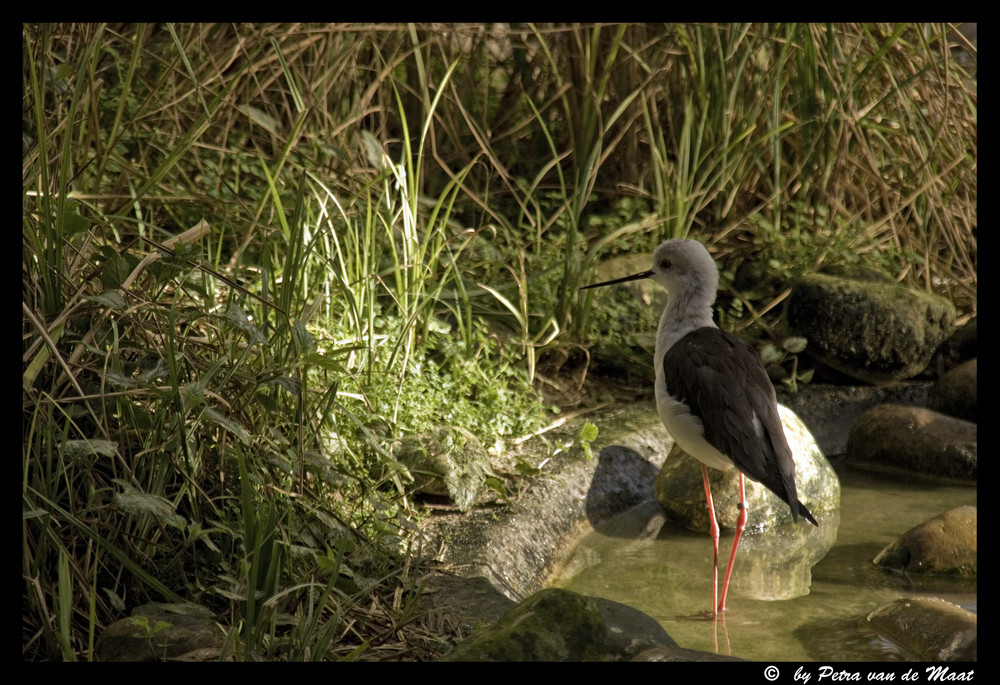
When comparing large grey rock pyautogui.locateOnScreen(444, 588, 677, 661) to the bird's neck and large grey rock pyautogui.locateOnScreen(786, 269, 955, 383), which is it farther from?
large grey rock pyautogui.locateOnScreen(786, 269, 955, 383)

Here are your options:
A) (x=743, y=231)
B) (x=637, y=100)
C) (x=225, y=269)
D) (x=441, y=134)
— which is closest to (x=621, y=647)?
(x=225, y=269)

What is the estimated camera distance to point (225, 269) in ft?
12.5

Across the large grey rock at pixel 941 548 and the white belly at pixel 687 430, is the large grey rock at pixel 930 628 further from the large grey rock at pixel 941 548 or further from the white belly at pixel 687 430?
the white belly at pixel 687 430

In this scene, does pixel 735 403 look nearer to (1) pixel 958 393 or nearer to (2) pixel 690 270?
(2) pixel 690 270

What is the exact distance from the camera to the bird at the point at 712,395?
3254 mm

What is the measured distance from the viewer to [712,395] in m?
3.37

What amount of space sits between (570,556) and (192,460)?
1529 mm

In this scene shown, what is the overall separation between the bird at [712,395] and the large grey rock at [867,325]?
4.02 feet

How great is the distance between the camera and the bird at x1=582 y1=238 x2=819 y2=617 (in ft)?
10.7

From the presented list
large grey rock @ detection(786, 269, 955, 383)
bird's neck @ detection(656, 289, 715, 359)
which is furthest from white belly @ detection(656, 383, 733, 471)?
large grey rock @ detection(786, 269, 955, 383)

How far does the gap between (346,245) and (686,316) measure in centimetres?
138

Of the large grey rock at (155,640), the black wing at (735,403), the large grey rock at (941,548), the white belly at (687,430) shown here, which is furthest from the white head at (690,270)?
the large grey rock at (155,640)
